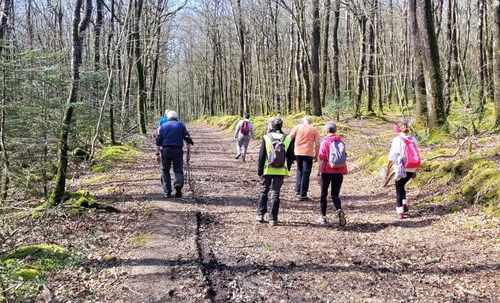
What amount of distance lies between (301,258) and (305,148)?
4707 mm

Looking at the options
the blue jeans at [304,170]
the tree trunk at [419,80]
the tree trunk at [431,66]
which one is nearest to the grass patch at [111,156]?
the blue jeans at [304,170]

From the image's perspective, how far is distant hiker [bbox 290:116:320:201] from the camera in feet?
36.4

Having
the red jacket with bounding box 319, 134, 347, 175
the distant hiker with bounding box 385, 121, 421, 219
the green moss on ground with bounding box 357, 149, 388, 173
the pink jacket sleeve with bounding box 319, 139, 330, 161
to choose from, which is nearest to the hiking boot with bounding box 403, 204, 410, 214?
the distant hiker with bounding box 385, 121, 421, 219

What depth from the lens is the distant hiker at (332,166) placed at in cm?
861

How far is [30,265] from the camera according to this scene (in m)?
6.72

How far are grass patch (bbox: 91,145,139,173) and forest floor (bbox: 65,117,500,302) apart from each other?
569 centimetres

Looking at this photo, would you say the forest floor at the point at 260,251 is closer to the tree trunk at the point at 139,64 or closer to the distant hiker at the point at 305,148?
the distant hiker at the point at 305,148

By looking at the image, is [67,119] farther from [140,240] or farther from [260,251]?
[260,251]

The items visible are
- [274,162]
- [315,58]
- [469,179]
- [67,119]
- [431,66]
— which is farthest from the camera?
[315,58]

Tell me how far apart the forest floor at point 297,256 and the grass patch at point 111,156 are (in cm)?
569

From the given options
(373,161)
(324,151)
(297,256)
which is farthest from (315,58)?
(297,256)

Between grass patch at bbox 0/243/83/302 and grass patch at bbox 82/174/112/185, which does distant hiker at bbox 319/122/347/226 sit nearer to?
grass patch at bbox 0/243/83/302

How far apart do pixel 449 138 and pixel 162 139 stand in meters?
8.05

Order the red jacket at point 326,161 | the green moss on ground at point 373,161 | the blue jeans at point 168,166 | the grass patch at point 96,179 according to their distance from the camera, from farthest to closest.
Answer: the grass patch at point 96,179, the green moss on ground at point 373,161, the blue jeans at point 168,166, the red jacket at point 326,161
